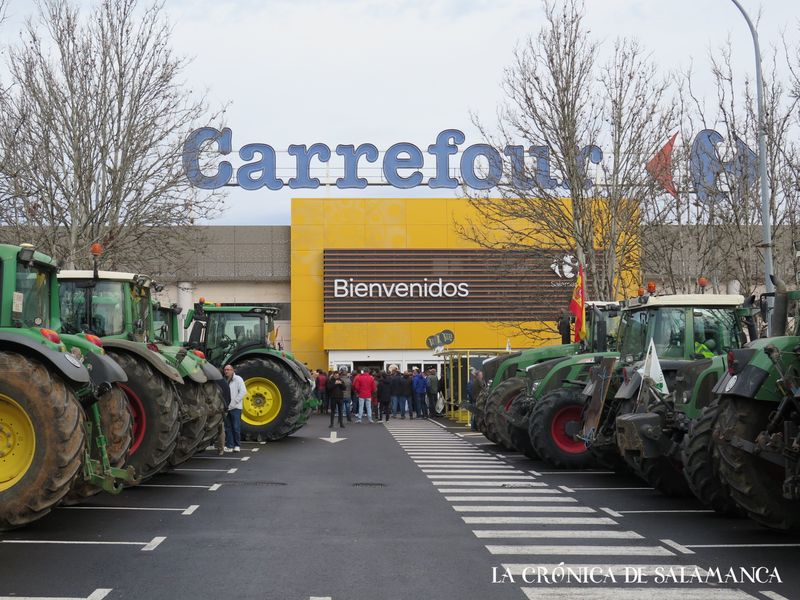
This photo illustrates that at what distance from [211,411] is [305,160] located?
31.1 m

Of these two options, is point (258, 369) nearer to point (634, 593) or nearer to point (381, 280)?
point (634, 593)

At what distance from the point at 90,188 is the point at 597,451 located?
53.2 feet

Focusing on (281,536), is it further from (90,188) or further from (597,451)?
(90,188)

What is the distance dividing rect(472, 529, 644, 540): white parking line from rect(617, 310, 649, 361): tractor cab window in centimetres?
515

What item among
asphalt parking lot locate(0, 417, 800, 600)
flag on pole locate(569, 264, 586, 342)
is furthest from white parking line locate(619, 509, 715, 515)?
flag on pole locate(569, 264, 586, 342)

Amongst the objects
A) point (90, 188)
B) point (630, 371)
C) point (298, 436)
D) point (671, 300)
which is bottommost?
point (298, 436)

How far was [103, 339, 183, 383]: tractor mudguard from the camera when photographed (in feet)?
42.1

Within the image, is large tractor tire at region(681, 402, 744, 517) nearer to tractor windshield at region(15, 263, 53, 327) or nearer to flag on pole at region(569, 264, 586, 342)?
tractor windshield at region(15, 263, 53, 327)

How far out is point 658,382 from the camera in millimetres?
12617

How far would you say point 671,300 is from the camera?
14688mm

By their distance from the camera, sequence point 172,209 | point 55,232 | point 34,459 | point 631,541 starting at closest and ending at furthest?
1. point 34,459
2. point 631,541
3. point 55,232
4. point 172,209

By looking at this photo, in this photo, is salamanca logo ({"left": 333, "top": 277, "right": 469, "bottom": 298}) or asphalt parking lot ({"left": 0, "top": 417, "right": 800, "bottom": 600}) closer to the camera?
asphalt parking lot ({"left": 0, "top": 417, "right": 800, "bottom": 600})

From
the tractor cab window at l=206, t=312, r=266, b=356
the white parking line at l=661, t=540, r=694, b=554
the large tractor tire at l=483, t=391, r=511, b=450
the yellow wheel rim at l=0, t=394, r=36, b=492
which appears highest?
the tractor cab window at l=206, t=312, r=266, b=356

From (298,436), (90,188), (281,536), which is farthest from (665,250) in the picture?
(281,536)
